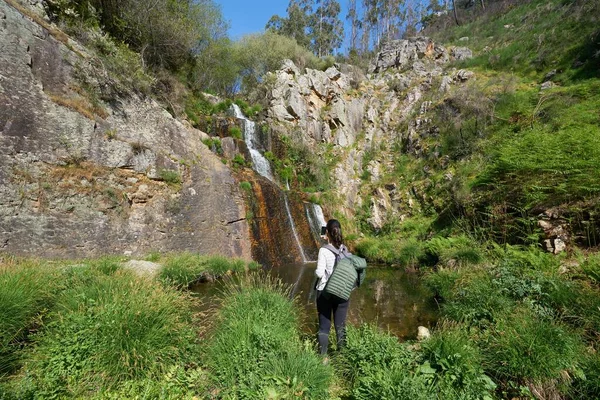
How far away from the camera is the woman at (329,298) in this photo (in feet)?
12.8

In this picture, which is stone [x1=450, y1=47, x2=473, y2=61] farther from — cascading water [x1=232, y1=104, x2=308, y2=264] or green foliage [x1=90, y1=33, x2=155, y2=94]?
green foliage [x1=90, y1=33, x2=155, y2=94]

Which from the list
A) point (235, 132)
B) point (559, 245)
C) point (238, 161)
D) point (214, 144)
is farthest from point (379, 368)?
point (235, 132)

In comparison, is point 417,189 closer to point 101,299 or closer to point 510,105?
point 510,105

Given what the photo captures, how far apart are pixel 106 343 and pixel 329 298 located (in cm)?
254

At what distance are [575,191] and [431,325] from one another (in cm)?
499

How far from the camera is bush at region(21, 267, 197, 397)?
108 inches

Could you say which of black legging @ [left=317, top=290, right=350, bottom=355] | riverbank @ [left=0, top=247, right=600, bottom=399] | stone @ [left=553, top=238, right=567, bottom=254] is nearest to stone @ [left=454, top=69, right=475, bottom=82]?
stone @ [left=553, top=238, right=567, bottom=254]

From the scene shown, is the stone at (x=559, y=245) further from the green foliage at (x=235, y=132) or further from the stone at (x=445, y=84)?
the stone at (x=445, y=84)

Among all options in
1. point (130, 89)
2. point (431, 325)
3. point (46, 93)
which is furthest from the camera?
point (130, 89)

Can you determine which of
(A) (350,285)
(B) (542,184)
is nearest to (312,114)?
(B) (542,184)

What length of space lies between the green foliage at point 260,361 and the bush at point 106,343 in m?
0.43

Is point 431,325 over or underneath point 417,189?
underneath

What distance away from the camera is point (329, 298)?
3.87 m

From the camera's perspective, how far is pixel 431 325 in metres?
6.16
